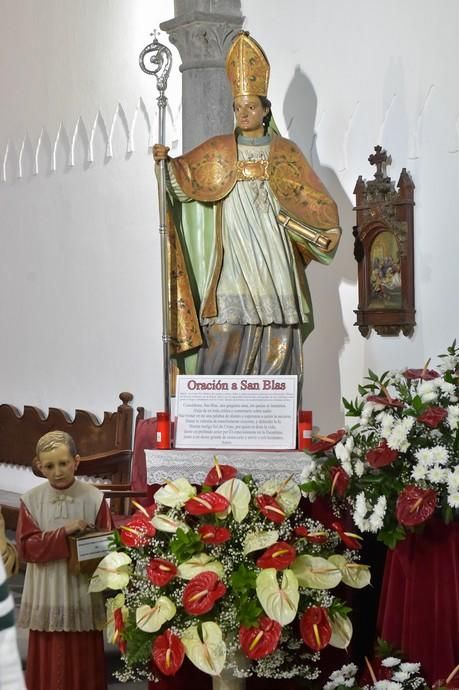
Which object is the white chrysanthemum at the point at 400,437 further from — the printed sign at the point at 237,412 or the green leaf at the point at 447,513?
the printed sign at the point at 237,412

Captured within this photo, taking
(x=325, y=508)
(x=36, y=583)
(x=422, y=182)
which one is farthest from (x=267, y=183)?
(x=36, y=583)

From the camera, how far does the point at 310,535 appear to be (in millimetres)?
3871

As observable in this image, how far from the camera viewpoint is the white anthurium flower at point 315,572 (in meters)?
3.76

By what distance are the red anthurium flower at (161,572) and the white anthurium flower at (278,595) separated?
Answer: 0.92 ft

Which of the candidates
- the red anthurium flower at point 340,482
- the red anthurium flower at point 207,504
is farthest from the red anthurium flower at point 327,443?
the red anthurium flower at point 207,504

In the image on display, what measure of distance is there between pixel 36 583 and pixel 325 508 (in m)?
1.11

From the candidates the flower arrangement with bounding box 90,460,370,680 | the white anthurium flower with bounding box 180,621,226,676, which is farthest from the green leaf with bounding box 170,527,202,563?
the white anthurium flower with bounding box 180,621,226,676

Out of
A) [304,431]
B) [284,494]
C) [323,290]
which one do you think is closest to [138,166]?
[323,290]

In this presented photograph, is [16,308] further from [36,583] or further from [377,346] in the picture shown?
[36,583]

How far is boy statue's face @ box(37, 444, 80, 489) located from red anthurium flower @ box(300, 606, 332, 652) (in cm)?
112

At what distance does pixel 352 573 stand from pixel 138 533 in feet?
2.36

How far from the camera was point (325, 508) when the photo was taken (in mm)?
4348

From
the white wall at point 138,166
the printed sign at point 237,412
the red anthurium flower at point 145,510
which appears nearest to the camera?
the red anthurium flower at point 145,510

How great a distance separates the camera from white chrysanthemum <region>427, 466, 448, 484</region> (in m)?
3.66
